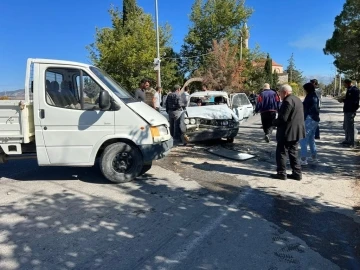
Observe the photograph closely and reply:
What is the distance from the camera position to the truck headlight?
5512 mm

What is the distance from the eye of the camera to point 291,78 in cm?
8706

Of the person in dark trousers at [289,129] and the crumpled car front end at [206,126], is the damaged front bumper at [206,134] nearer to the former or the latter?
the crumpled car front end at [206,126]

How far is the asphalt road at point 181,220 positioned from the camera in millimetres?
3125

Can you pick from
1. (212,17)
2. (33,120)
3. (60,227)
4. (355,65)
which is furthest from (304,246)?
(212,17)

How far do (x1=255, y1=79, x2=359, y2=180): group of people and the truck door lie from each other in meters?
3.13

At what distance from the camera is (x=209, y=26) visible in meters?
42.2

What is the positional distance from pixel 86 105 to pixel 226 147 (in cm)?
469

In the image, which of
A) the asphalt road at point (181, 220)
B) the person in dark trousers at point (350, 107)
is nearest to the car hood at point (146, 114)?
the asphalt road at point (181, 220)

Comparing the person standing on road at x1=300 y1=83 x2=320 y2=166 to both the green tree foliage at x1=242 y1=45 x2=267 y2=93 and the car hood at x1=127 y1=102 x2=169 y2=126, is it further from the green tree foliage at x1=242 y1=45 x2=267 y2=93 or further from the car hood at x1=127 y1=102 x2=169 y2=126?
the green tree foliage at x1=242 y1=45 x2=267 y2=93

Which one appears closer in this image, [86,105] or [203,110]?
[86,105]

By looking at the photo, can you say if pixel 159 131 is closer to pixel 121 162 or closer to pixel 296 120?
pixel 121 162

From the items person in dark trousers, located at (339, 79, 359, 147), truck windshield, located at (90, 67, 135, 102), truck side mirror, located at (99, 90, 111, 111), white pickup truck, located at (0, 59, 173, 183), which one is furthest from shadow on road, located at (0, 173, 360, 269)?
person in dark trousers, located at (339, 79, 359, 147)

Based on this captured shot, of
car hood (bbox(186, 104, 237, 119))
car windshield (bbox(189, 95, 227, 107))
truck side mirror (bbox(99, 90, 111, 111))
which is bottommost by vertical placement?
car hood (bbox(186, 104, 237, 119))

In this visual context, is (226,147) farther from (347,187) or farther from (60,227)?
(60,227)
